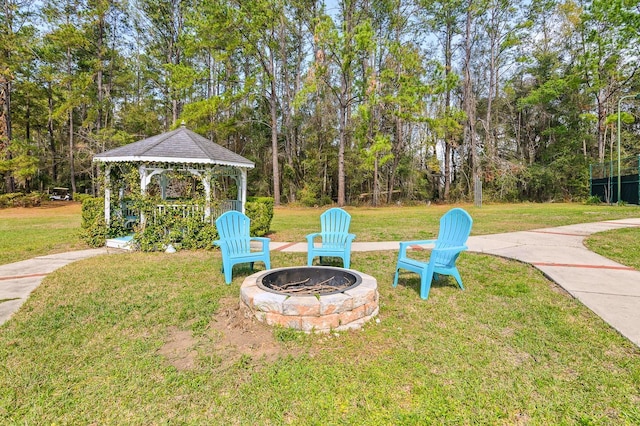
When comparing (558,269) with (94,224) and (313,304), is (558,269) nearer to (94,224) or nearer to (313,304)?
(313,304)

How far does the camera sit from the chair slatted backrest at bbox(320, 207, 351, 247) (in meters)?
5.14

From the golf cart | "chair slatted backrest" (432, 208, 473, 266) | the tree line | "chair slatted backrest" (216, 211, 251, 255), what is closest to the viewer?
"chair slatted backrest" (432, 208, 473, 266)

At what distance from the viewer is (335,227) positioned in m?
5.26

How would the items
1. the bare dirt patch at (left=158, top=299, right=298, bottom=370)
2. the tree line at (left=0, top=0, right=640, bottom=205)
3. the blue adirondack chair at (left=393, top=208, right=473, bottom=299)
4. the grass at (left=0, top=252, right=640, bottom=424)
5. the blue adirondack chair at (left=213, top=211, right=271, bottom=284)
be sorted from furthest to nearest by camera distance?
the tree line at (left=0, top=0, right=640, bottom=205)
the blue adirondack chair at (left=213, top=211, right=271, bottom=284)
the blue adirondack chair at (left=393, top=208, right=473, bottom=299)
the bare dirt patch at (left=158, top=299, right=298, bottom=370)
the grass at (left=0, top=252, right=640, bottom=424)

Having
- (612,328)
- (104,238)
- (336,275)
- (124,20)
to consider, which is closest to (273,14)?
(124,20)

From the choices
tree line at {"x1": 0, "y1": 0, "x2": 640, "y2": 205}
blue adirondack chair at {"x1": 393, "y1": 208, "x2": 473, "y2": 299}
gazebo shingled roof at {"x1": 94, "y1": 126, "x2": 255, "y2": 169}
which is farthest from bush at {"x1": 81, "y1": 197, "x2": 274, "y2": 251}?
tree line at {"x1": 0, "y1": 0, "x2": 640, "y2": 205}

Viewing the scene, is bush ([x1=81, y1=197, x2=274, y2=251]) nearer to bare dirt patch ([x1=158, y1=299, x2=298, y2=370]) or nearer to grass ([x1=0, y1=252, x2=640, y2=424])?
grass ([x1=0, y1=252, x2=640, y2=424])

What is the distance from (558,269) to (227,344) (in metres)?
4.48

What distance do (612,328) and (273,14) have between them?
2119 cm

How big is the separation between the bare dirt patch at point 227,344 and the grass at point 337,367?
3 centimetres

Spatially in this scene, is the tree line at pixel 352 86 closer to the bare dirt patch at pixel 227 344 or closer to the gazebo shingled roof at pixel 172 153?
the gazebo shingled roof at pixel 172 153

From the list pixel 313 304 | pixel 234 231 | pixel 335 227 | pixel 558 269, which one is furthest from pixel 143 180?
pixel 558 269

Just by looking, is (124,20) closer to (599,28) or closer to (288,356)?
(288,356)

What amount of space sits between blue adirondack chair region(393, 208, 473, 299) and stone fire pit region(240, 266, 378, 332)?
804mm
